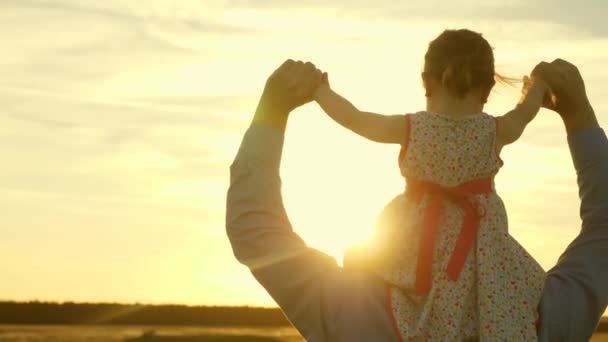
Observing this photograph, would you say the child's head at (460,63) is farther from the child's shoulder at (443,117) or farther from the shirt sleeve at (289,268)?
the shirt sleeve at (289,268)

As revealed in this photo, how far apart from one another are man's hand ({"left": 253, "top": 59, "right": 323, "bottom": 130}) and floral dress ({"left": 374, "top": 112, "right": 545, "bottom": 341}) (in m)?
0.43

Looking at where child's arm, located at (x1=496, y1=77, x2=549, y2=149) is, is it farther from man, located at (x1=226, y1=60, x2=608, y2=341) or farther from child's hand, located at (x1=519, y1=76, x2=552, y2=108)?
man, located at (x1=226, y1=60, x2=608, y2=341)

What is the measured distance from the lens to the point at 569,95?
4.96m

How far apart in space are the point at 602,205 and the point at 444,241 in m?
0.65

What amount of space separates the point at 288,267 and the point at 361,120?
697 mm

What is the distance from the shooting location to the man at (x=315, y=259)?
14.3ft

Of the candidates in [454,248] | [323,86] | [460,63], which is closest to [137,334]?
[323,86]

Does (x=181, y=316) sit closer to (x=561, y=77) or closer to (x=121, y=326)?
(x=121, y=326)

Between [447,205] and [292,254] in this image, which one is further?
[447,205]

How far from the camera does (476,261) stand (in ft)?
15.0

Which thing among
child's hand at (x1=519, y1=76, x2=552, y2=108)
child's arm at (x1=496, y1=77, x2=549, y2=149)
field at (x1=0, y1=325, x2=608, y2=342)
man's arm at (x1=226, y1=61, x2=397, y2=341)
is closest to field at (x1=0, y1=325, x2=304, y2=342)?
field at (x1=0, y1=325, x2=608, y2=342)

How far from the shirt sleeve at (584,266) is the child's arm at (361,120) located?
0.70 metres

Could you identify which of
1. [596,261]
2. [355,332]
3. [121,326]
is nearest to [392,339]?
[355,332]

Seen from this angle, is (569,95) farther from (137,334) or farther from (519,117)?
(137,334)
